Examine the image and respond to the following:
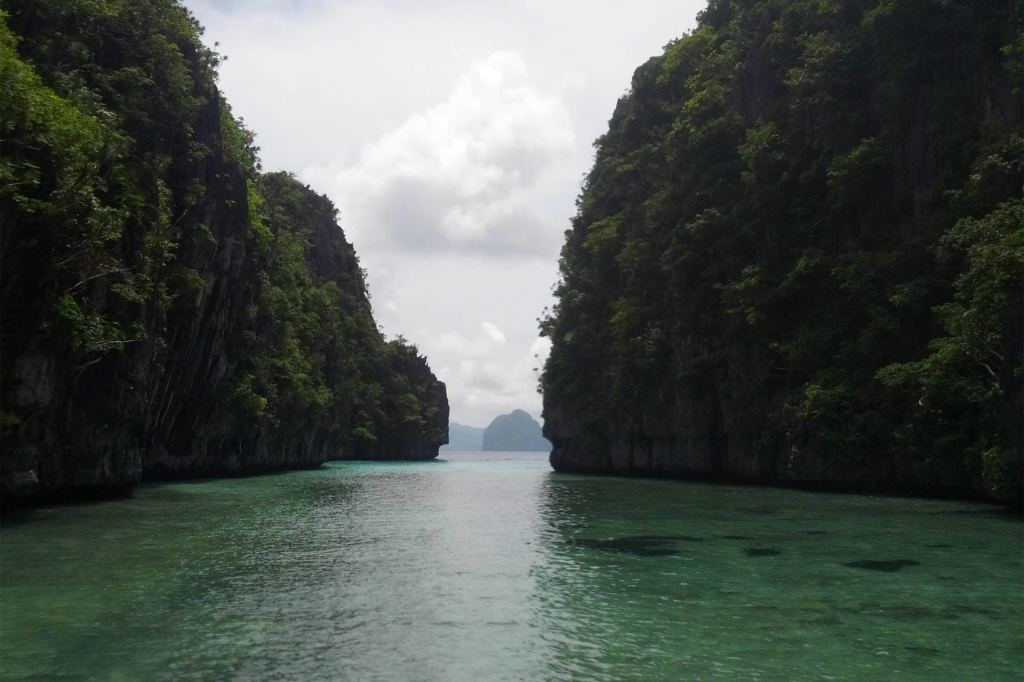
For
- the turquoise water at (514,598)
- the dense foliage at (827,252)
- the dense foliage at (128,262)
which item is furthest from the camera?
the dense foliage at (827,252)

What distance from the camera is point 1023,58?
25625mm

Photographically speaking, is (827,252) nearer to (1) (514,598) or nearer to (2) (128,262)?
(1) (514,598)

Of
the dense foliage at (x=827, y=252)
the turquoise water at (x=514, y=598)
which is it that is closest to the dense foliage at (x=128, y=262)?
the turquoise water at (x=514, y=598)

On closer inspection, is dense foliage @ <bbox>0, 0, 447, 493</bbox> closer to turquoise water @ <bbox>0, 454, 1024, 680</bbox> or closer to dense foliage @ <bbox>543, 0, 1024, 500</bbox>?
turquoise water @ <bbox>0, 454, 1024, 680</bbox>

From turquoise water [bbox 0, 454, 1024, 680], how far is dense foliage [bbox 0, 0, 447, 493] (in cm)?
468

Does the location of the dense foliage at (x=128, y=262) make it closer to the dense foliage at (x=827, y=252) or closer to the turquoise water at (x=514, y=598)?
the turquoise water at (x=514, y=598)

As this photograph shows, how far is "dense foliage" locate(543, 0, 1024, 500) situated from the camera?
82.0ft

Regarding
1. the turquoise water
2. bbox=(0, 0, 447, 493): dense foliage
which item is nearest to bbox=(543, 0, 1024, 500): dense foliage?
the turquoise water

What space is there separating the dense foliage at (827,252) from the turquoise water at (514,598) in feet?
19.4

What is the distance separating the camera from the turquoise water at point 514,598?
857 cm

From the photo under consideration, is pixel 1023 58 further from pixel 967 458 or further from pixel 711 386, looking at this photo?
pixel 711 386

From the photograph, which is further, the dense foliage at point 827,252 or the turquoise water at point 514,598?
the dense foliage at point 827,252

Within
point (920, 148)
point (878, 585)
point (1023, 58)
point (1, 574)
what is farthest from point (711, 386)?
point (1, 574)

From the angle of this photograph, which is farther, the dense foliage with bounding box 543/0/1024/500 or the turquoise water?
the dense foliage with bounding box 543/0/1024/500
